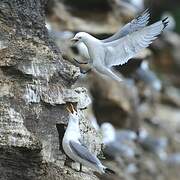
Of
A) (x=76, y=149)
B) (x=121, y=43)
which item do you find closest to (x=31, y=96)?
(x=76, y=149)

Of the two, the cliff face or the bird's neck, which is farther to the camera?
the bird's neck

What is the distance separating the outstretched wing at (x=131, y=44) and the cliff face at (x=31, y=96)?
0.37 metres

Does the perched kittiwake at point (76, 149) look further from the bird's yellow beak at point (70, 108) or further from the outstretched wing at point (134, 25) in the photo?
the outstretched wing at point (134, 25)

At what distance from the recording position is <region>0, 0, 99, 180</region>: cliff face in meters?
4.10

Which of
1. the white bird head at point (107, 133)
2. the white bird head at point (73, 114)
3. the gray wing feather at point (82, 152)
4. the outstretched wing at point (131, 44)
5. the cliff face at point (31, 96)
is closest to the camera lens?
the cliff face at point (31, 96)

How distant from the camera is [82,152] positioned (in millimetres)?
4305

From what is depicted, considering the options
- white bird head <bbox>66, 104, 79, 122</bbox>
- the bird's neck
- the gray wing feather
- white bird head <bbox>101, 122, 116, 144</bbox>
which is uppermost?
white bird head <bbox>101, 122, 116, 144</bbox>

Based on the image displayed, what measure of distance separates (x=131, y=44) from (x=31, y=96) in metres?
0.91

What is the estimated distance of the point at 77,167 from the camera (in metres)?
4.57

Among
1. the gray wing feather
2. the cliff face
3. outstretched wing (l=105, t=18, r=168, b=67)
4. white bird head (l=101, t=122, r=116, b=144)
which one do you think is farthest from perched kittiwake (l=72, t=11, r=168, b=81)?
white bird head (l=101, t=122, r=116, b=144)

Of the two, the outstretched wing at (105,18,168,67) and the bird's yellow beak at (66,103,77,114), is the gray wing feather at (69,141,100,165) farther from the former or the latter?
the outstretched wing at (105,18,168,67)

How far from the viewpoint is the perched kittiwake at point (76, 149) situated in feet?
14.0

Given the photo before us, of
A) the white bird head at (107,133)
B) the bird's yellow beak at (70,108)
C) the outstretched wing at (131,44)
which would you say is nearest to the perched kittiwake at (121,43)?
the outstretched wing at (131,44)

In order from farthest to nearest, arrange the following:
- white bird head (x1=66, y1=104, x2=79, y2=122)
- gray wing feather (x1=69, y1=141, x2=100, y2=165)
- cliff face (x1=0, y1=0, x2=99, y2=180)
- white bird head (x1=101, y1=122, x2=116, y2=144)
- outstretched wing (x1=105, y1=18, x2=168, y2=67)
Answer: white bird head (x1=101, y1=122, x2=116, y2=144)
outstretched wing (x1=105, y1=18, x2=168, y2=67)
white bird head (x1=66, y1=104, x2=79, y2=122)
gray wing feather (x1=69, y1=141, x2=100, y2=165)
cliff face (x1=0, y1=0, x2=99, y2=180)
